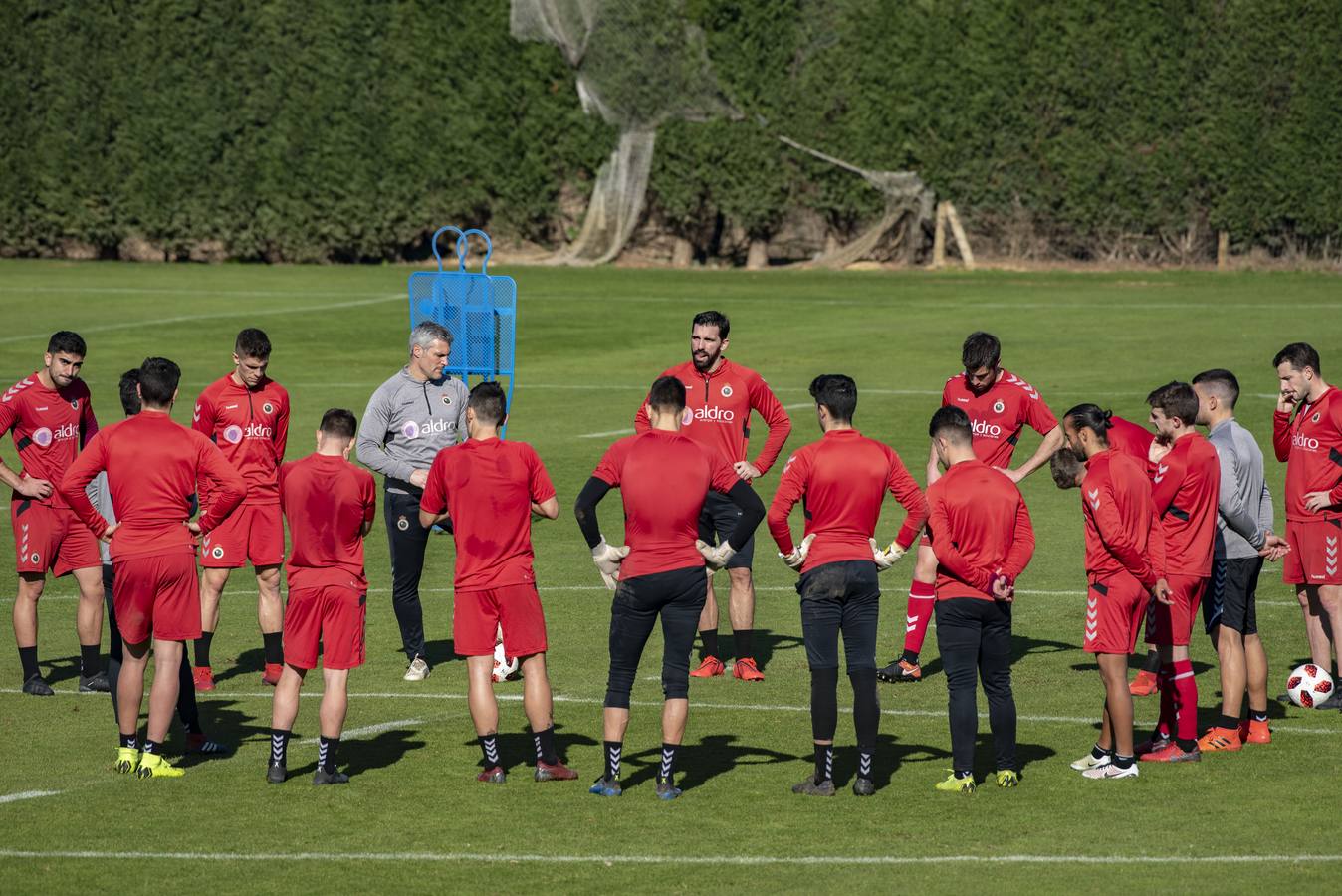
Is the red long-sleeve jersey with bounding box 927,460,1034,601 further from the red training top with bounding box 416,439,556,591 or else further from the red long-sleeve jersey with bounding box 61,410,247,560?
the red long-sleeve jersey with bounding box 61,410,247,560

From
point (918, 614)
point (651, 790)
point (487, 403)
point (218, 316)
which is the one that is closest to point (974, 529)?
point (651, 790)

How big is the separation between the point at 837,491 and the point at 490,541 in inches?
75.3

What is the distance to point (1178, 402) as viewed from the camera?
10.1 metres

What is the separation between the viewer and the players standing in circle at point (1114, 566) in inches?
382

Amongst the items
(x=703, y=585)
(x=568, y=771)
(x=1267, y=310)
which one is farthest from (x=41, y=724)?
(x=1267, y=310)

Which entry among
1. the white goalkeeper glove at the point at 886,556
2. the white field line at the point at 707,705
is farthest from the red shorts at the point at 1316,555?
the white goalkeeper glove at the point at 886,556

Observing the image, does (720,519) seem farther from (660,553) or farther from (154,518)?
(154,518)

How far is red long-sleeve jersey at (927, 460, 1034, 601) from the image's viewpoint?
9.44 meters

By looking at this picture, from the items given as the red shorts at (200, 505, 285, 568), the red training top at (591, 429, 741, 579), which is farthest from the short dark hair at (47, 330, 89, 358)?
the red training top at (591, 429, 741, 579)

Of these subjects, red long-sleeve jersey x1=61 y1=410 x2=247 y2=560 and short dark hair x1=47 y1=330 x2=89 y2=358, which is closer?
red long-sleeve jersey x1=61 y1=410 x2=247 y2=560

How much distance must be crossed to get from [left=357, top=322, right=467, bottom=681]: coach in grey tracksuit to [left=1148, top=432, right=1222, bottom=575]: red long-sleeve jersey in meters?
5.08

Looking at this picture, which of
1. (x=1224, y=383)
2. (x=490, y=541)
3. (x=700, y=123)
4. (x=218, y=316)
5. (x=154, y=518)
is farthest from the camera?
(x=700, y=123)

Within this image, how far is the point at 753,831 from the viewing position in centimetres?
896

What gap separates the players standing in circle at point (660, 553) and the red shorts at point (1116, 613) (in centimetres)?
199
